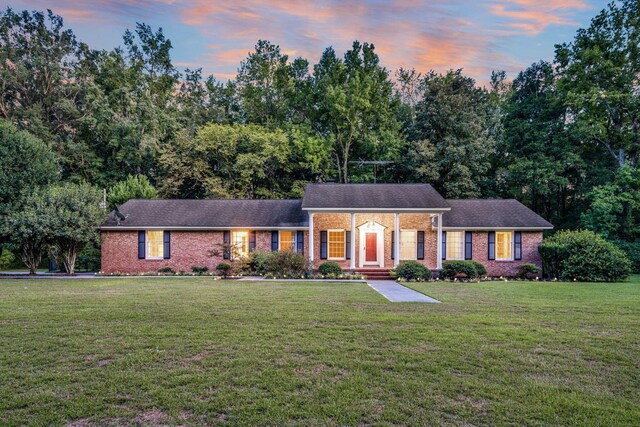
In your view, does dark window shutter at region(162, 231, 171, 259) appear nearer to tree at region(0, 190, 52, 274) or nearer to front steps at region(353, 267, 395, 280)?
tree at region(0, 190, 52, 274)

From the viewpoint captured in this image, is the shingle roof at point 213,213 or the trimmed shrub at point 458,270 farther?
the shingle roof at point 213,213

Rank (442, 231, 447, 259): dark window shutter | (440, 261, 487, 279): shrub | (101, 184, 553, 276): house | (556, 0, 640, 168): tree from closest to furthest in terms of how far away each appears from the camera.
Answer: (440, 261, 487, 279): shrub, (101, 184, 553, 276): house, (442, 231, 447, 259): dark window shutter, (556, 0, 640, 168): tree

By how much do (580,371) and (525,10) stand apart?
16.4 m

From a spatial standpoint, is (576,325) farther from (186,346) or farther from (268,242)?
(268,242)

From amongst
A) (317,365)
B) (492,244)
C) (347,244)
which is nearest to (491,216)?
(492,244)

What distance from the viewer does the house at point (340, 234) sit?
62.5 feet

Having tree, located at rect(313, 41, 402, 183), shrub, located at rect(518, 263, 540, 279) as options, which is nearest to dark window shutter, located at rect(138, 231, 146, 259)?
tree, located at rect(313, 41, 402, 183)

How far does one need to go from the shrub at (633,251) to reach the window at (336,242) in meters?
16.1

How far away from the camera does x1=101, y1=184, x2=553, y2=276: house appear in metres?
19.1

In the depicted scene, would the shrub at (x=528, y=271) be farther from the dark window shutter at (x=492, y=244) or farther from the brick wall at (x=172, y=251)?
the brick wall at (x=172, y=251)

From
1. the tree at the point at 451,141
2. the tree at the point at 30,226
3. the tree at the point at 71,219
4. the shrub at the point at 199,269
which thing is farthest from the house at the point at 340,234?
the tree at the point at 451,141

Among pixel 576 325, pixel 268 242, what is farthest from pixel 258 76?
pixel 576 325

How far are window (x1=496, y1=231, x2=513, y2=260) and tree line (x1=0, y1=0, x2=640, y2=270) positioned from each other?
777 centimetres

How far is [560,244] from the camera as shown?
17078mm
